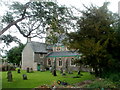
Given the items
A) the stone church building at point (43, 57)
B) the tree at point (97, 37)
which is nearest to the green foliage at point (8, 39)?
the tree at point (97, 37)

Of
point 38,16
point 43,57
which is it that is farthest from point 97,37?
point 43,57

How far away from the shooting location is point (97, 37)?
48.4 ft

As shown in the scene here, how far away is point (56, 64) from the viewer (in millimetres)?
39438

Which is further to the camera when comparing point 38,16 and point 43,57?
point 43,57

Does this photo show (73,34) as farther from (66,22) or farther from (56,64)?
(56,64)

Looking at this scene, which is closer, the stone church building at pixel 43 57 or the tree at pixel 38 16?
the tree at pixel 38 16

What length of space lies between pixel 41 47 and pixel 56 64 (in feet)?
21.5

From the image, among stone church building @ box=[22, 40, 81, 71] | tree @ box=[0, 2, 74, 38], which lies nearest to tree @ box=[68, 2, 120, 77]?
tree @ box=[0, 2, 74, 38]

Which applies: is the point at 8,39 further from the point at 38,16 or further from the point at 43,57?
the point at 43,57

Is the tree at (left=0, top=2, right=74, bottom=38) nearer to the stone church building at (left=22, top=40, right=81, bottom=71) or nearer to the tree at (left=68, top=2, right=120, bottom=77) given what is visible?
the tree at (left=68, top=2, right=120, bottom=77)

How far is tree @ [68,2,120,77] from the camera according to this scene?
43.4ft

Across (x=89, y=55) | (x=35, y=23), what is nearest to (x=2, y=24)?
(x=35, y=23)

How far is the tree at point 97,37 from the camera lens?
520 inches

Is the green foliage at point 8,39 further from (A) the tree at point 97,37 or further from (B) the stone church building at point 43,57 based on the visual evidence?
(B) the stone church building at point 43,57
